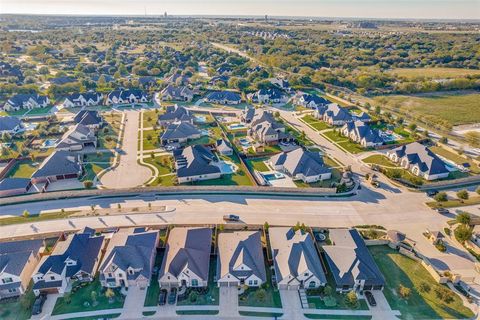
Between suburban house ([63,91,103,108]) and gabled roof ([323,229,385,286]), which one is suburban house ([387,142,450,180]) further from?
suburban house ([63,91,103,108])

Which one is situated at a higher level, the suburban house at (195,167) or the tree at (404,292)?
the suburban house at (195,167)

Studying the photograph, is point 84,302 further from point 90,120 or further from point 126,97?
point 126,97

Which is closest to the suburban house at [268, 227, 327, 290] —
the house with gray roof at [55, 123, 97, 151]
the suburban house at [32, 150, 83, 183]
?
the suburban house at [32, 150, 83, 183]

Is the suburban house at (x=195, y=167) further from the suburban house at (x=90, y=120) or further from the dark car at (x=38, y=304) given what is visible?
the suburban house at (x=90, y=120)

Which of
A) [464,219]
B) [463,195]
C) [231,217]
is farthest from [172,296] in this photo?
[463,195]

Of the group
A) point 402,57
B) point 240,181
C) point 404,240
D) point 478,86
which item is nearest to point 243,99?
point 240,181

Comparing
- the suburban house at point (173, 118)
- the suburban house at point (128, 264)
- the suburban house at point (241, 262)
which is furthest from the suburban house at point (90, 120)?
the suburban house at point (241, 262)
